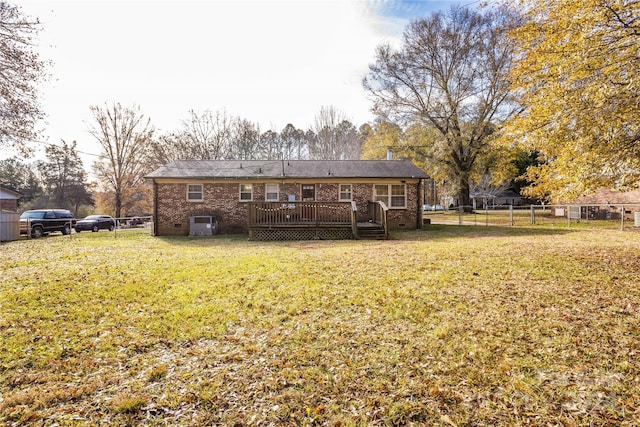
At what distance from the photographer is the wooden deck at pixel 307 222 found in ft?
45.6

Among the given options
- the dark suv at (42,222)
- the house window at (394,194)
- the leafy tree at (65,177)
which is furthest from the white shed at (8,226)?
the leafy tree at (65,177)

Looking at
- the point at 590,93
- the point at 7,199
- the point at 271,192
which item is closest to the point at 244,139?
the point at 7,199

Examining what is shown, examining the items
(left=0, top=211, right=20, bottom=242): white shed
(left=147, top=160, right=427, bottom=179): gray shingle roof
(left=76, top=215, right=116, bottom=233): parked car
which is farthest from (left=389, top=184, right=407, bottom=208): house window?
(left=76, top=215, right=116, bottom=233): parked car

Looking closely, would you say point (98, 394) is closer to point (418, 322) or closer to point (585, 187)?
point (418, 322)

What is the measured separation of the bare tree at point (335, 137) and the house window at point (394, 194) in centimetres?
2391

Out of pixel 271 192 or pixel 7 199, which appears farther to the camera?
pixel 7 199

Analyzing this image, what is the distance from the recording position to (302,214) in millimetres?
14406

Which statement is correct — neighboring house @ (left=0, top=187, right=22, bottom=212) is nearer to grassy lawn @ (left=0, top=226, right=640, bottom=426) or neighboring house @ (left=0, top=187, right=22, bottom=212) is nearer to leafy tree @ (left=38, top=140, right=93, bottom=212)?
leafy tree @ (left=38, top=140, right=93, bottom=212)

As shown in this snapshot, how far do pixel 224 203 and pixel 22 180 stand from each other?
129 ft

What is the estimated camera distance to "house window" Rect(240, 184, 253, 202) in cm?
1672

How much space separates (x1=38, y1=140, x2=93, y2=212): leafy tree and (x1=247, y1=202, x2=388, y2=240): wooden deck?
3730 centimetres

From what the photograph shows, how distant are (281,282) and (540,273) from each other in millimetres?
5370

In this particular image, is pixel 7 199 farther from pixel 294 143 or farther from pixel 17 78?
pixel 294 143

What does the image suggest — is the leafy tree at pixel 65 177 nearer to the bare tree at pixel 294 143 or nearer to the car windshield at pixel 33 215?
the car windshield at pixel 33 215
